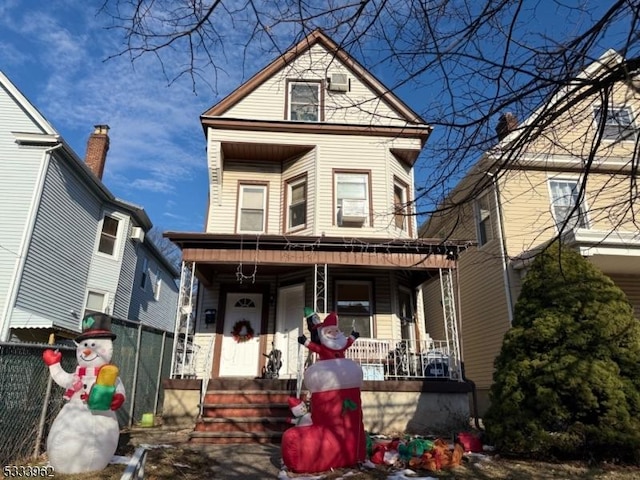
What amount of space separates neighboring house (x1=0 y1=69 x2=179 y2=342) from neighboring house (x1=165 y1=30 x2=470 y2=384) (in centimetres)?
518

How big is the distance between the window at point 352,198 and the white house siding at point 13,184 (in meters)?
9.07

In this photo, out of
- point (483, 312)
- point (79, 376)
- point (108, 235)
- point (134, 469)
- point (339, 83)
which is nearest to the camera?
point (134, 469)

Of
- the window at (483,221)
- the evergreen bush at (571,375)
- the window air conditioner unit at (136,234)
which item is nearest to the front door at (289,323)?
the evergreen bush at (571,375)

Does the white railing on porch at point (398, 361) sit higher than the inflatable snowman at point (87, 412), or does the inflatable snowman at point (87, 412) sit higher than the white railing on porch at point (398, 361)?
the white railing on porch at point (398, 361)

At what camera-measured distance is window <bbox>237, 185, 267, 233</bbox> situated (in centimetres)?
1194

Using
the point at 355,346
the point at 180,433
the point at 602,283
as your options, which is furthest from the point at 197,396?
the point at 602,283

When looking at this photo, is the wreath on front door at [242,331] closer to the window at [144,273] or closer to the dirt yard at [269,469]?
the dirt yard at [269,469]

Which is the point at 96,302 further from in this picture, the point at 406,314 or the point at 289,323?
the point at 406,314

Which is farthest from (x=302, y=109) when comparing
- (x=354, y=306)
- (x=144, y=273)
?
(x=144, y=273)

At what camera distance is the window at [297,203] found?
38.8 ft

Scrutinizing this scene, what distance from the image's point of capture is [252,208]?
12164 millimetres

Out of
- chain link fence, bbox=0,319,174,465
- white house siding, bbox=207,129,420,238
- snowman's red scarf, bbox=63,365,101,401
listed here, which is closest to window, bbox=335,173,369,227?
white house siding, bbox=207,129,420,238

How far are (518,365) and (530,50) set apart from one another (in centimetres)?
478

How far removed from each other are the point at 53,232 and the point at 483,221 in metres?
13.7
